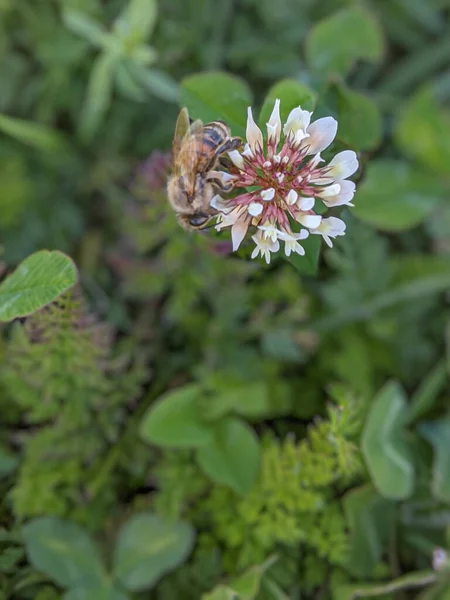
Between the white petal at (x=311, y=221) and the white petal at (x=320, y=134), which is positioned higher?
the white petal at (x=320, y=134)

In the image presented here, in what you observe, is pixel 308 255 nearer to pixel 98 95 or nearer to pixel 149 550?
pixel 149 550

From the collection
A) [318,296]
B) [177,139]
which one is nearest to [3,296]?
[177,139]

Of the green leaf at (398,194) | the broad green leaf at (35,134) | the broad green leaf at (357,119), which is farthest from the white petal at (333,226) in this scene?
the broad green leaf at (35,134)

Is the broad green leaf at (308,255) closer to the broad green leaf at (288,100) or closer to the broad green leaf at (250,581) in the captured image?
the broad green leaf at (288,100)

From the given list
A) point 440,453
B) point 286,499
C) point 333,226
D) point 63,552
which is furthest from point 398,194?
point 63,552

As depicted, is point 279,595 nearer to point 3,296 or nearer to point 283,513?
point 283,513

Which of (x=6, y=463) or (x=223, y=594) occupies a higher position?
(x=6, y=463)

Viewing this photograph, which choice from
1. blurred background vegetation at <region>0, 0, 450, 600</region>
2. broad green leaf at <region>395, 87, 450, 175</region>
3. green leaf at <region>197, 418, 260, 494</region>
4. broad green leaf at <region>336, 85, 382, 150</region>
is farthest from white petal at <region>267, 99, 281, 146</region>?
broad green leaf at <region>395, 87, 450, 175</region>
